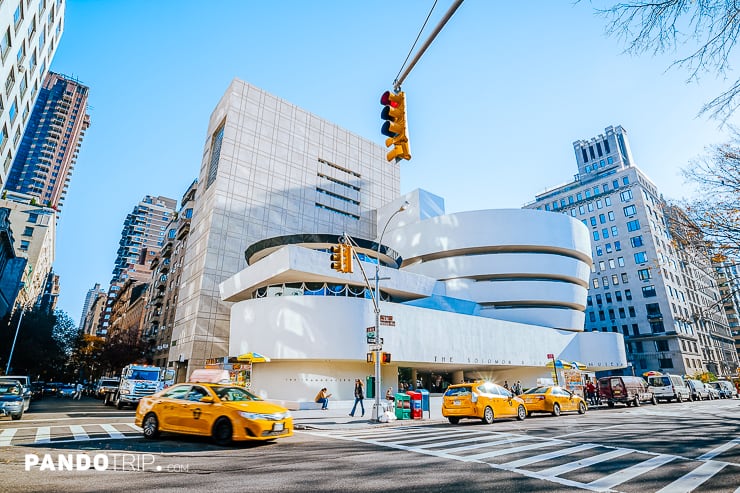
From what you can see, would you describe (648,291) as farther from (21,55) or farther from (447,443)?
(21,55)

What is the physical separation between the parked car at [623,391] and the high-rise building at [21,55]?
48.9m

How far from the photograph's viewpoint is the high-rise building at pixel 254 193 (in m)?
45.6

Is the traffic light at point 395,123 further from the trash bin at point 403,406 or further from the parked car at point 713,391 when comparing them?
the parked car at point 713,391

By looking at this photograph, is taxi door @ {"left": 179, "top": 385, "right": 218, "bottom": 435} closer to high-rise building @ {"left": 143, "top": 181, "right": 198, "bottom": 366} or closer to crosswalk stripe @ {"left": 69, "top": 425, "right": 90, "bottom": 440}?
crosswalk stripe @ {"left": 69, "top": 425, "right": 90, "bottom": 440}

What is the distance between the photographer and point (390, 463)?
7.31 meters

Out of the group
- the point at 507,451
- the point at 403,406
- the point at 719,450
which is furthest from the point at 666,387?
the point at 507,451

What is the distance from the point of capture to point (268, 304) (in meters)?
30.9

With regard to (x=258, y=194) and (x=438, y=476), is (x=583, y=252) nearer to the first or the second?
(x=258, y=194)

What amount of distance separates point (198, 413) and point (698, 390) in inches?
1725

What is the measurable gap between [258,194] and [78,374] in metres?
82.7

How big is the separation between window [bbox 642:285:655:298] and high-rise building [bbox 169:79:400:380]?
52428 mm

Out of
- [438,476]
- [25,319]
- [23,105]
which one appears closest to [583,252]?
[438,476]

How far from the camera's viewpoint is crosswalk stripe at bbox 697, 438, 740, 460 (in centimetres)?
776

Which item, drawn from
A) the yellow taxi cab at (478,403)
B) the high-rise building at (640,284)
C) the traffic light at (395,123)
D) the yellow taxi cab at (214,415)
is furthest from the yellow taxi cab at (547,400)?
the high-rise building at (640,284)
